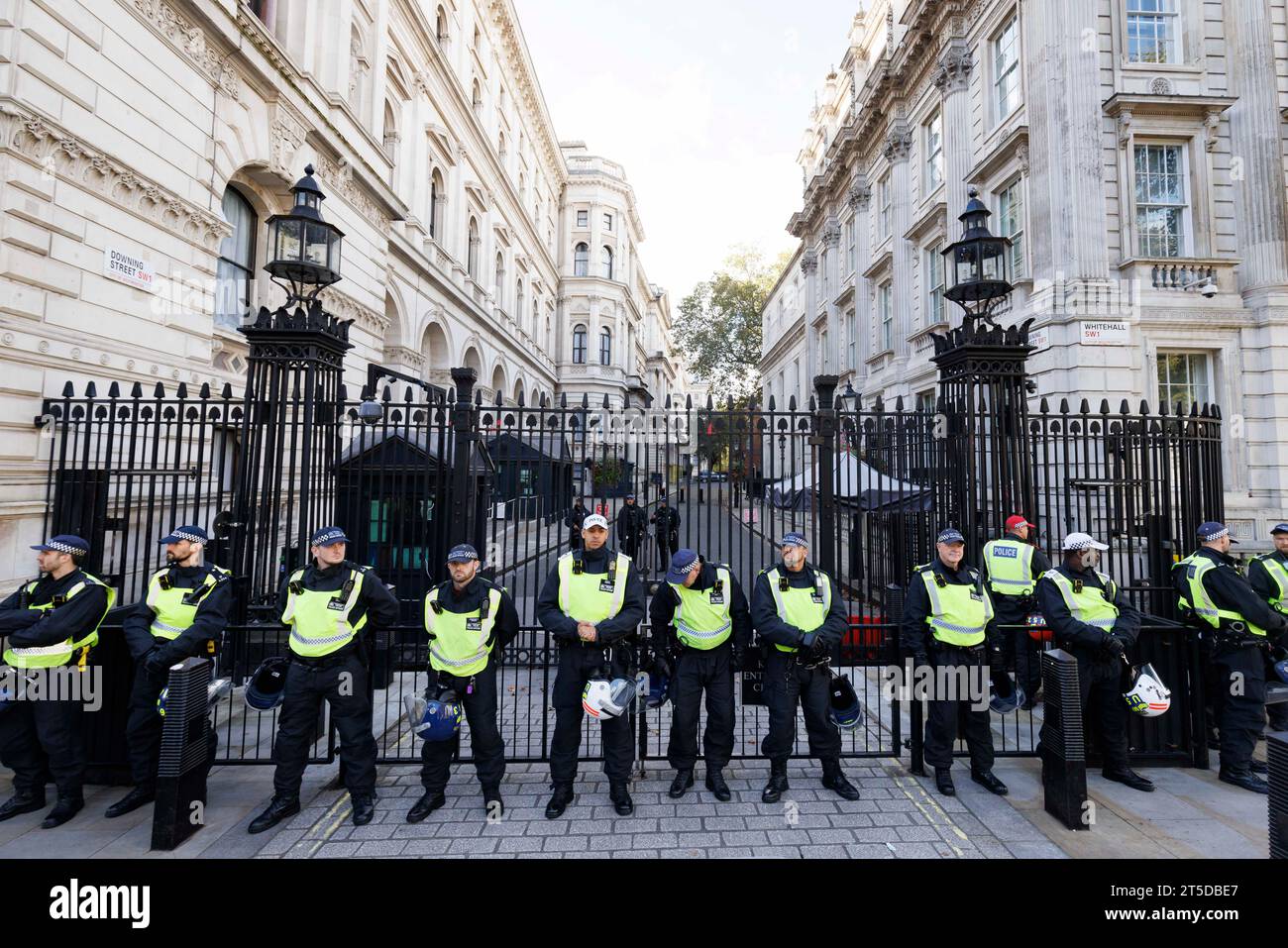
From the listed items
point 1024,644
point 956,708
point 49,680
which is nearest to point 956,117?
point 1024,644

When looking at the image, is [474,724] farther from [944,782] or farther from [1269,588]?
[1269,588]

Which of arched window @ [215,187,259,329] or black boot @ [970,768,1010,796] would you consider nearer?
black boot @ [970,768,1010,796]

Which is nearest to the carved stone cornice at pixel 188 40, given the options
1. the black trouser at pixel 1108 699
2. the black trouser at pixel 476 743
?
the black trouser at pixel 476 743

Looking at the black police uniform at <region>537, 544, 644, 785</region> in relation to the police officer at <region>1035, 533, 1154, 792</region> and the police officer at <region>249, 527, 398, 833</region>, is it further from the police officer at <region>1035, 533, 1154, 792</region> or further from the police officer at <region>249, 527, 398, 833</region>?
the police officer at <region>1035, 533, 1154, 792</region>

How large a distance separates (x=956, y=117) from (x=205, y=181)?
1841cm

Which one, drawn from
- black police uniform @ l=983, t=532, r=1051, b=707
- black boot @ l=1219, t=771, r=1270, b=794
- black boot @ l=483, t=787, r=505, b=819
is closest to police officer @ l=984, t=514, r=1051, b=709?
black police uniform @ l=983, t=532, r=1051, b=707

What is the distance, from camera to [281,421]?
19.0 feet

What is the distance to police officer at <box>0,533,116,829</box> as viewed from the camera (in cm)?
433

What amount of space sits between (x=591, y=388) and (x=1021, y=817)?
1754 inches

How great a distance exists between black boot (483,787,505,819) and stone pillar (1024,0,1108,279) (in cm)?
1491

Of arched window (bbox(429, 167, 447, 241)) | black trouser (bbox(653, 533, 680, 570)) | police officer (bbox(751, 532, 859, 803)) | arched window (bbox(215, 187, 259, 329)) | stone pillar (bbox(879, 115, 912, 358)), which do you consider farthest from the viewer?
arched window (bbox(429, 167, 447, 241))

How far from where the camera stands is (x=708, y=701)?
4824mm

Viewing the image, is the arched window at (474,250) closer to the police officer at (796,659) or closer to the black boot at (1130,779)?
the police officer at (796,659)
